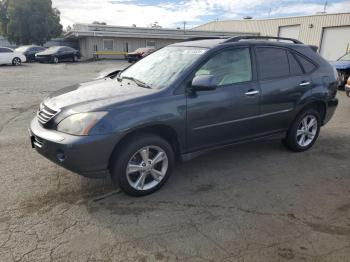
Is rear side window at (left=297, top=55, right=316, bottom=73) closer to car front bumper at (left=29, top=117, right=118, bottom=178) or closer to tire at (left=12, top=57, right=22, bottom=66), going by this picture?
car front bumper at (left=29, top=117, right=118, bottom=178)

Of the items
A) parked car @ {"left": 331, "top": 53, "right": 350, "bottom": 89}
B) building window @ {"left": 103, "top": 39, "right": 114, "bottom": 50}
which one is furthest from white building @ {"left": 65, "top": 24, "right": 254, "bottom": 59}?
parked car @ {"left": 331, "top": 53, "right": 350, "bottom": 89}

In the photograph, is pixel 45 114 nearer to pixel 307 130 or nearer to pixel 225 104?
pixel 225 104

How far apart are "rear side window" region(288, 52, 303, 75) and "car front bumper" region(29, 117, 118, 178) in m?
3.02

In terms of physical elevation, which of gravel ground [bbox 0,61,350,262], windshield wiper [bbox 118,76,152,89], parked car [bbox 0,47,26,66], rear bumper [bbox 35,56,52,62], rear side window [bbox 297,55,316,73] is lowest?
rear bumper [bbox 35,56,52,62]

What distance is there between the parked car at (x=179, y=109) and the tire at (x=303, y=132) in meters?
0.02

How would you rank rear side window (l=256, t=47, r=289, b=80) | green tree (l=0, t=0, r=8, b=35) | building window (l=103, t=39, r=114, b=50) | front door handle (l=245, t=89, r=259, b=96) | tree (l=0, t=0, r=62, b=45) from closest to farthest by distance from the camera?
front door handle (l=245, t=89, r=259, b=96), rear side window (l=256, t=47, r=289, b=80), building window (l=103, t=39, r=114, b=50), tree (l=0, t=0, r=62, b=45), green tree (l=0, t=0, r=8, b=35)

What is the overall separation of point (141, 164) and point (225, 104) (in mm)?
1334

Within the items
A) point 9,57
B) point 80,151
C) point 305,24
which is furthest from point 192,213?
point 305,24

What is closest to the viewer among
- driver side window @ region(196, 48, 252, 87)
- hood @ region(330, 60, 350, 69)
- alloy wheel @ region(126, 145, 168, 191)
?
alloy wheel @ region(126, 145, 168, 191)

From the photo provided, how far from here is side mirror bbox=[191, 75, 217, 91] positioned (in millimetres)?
3678

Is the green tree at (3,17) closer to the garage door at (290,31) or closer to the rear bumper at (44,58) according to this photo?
the rear bumper at (44,58)

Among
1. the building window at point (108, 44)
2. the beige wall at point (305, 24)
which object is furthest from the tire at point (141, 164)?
the building window at point (108, 44)

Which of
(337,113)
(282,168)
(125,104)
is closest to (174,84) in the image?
(125,104)

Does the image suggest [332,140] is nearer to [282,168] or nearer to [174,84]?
[282,168]
